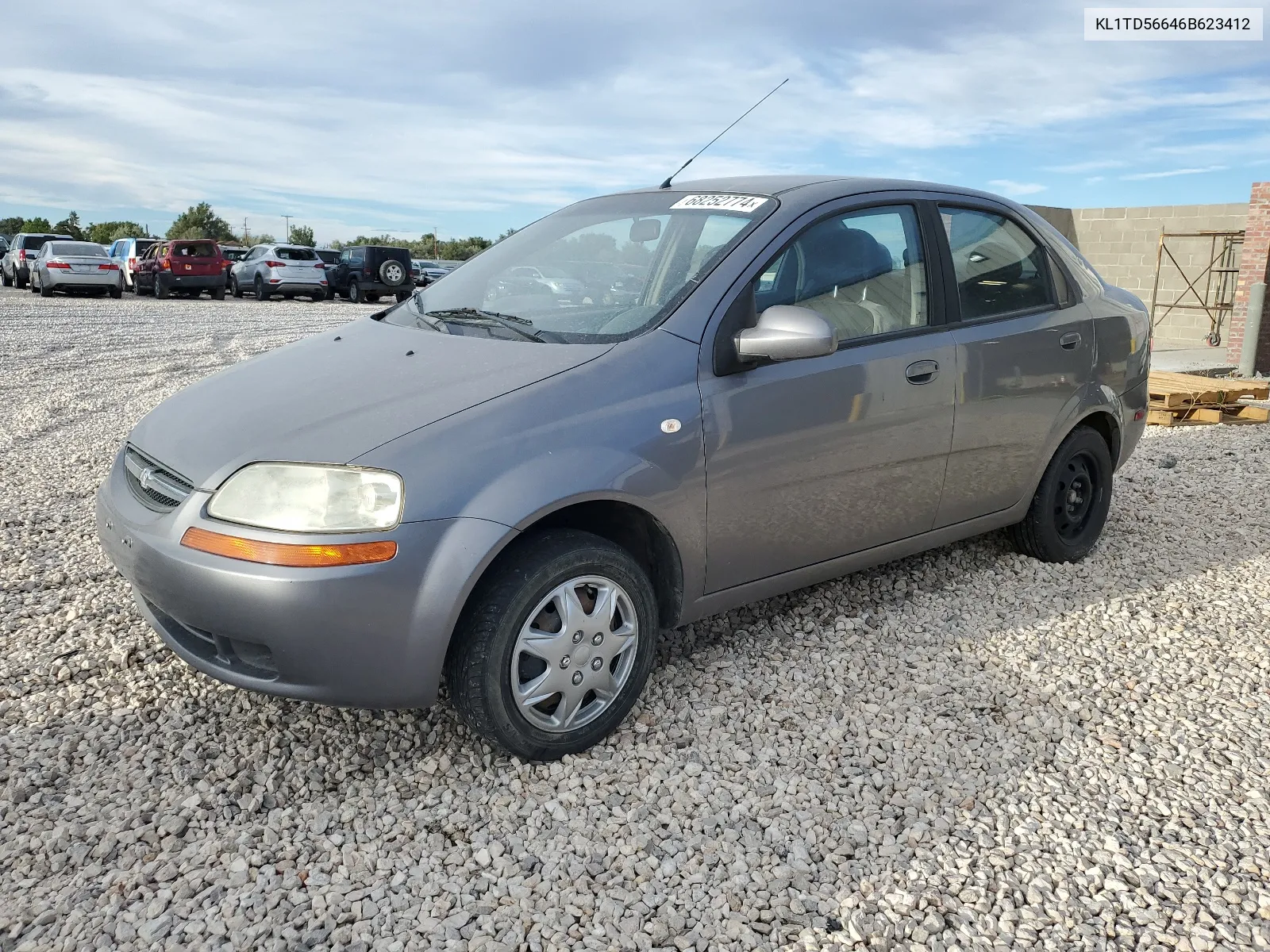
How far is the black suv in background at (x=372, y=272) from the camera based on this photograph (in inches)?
1024

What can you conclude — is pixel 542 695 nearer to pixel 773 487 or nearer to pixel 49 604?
pixel 773 487

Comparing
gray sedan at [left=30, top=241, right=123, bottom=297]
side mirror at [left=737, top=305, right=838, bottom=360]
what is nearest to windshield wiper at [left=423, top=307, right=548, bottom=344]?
side mirror at [left=737, top=305, right=838, bottom=360]

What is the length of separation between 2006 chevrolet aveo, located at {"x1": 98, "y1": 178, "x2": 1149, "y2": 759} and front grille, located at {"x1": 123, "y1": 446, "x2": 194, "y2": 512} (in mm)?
14

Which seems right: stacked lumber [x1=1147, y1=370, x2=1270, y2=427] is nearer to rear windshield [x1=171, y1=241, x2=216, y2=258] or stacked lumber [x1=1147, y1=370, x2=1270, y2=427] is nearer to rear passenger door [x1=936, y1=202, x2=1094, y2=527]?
rear passenger door [x1=936, y1=202, x2=1094, y2=527]

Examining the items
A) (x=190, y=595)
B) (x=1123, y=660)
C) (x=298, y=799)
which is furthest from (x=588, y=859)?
(x=1123, y=660)

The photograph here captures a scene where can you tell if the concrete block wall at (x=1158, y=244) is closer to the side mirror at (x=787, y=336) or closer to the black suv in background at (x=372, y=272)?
the black suv in background at (x=372, y=272)

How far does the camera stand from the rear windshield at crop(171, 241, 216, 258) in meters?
24.9

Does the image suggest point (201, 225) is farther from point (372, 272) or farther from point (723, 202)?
point (723, 202)

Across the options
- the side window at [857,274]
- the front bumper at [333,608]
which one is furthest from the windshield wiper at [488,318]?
the front bumper at [333,608]

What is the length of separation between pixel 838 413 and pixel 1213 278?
57.9ft

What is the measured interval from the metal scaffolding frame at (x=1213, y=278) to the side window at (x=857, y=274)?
53.4ft

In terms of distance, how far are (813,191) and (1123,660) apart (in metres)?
2.12

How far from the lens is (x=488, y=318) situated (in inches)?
140

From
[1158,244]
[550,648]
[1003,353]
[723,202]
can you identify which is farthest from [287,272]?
[550,648]
